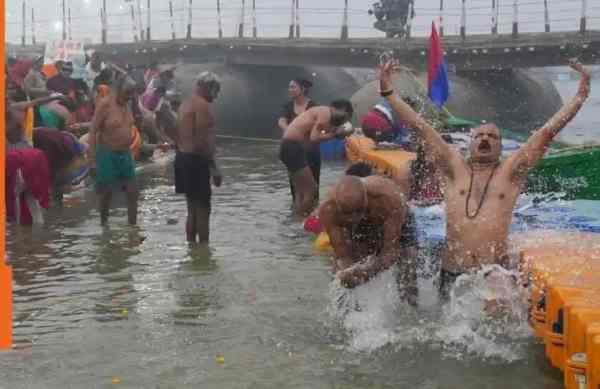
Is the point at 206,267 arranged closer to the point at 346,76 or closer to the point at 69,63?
the point at 69,63

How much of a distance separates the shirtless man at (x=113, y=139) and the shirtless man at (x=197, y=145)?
3.79 ft

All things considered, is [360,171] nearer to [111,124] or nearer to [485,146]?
[485,146]

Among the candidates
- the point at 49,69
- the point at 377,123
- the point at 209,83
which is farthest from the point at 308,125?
the point at 49,69

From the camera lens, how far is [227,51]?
92.9ft

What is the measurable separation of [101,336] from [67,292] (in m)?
1.45

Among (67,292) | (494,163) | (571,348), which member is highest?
(494,163)

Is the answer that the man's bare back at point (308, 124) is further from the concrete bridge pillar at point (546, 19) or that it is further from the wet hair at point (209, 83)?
the concrete bridge pillar at point (546, 19)

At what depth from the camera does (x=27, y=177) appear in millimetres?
10742

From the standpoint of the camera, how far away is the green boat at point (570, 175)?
927 cm

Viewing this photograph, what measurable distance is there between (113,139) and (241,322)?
13.9 ft

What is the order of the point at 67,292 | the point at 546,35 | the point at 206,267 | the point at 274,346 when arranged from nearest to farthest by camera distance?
1. the point at 274,346
2. the point at 67,292
3. the point at 206,267
4. the point at 546,35

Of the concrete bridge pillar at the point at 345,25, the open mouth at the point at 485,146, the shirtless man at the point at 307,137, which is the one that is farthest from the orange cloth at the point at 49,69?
the open mouth at the point at 485,146

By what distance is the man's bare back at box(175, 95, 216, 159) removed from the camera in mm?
9109

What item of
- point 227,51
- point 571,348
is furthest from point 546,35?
point 571,348
